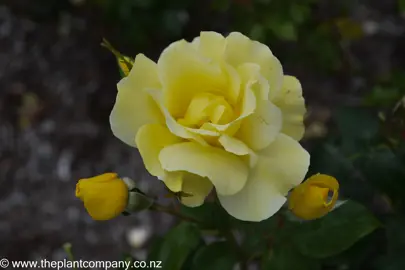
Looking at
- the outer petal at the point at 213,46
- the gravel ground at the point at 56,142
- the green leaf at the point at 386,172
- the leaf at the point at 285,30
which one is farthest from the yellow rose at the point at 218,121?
the gravel ground at the point at 56,142

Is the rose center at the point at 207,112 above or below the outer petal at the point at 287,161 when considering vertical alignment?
above

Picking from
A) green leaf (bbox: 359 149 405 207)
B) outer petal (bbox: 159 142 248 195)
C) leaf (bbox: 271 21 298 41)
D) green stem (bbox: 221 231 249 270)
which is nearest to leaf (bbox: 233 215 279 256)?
green stem (bbox: 221 231 249 270)

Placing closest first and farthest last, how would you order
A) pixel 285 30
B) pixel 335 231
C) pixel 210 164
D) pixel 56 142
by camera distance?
pixel 210 164, pixel 335 231, pixel 285 30, pixel 56 142

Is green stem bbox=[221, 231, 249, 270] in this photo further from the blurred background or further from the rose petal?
the blurred background

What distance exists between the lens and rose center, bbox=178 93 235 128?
64 centimetres

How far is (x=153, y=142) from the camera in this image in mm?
658

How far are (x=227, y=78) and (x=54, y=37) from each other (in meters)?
1.51

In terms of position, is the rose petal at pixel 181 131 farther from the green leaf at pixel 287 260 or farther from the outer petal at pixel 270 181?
the green leaf at pixel 287 260

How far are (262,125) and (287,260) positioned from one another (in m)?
0.32

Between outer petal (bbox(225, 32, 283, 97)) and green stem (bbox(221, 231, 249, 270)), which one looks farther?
green stem (bbox(221, 231, 249, 270))

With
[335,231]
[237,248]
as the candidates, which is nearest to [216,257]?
[237,248]

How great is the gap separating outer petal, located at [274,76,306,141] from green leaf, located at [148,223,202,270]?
0.29 metres

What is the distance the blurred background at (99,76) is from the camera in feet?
5.53

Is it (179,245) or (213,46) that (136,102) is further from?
(179,245)
